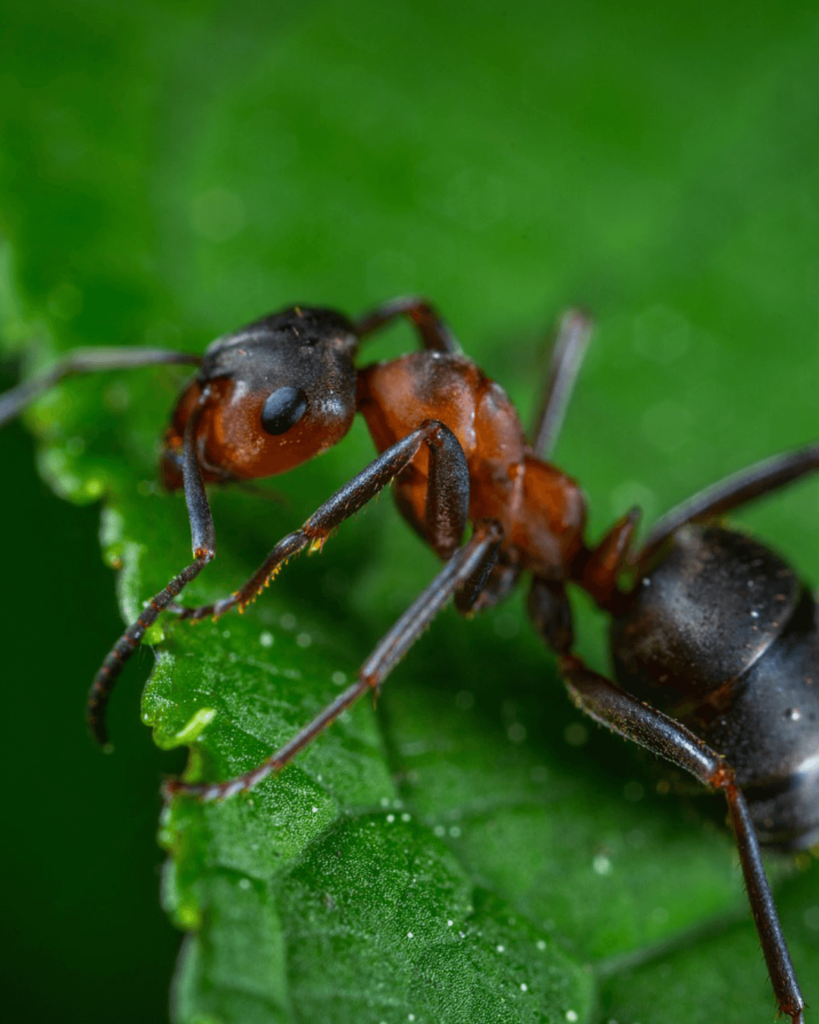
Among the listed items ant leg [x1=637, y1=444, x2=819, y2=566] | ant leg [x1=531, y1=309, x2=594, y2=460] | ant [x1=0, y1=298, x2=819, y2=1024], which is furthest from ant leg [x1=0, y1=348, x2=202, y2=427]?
ant leg [x1=637, y1=444, x2=819, y2=566]

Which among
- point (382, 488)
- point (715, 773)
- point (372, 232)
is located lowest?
point (715, 773)

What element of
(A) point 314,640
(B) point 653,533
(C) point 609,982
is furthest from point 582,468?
(C) point 609,982

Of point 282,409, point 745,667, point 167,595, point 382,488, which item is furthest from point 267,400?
point 745,667

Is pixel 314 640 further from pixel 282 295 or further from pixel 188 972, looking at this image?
pixel 282 295

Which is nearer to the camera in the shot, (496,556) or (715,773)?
(715,773)

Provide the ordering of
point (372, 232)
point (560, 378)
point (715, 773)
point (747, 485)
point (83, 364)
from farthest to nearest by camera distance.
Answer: point (372, 232) < point (560, 378) < point (747, 485) < point (83, 364) < point (715, 773)

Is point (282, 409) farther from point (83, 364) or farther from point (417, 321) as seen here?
point (417, 321)

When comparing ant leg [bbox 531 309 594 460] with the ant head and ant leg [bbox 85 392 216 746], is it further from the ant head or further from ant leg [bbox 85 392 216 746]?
ant leg [bbox 85 392 216 746]

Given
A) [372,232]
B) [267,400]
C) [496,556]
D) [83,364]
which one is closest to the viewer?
[267,400]

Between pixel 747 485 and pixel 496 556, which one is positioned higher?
pixel 747 485
